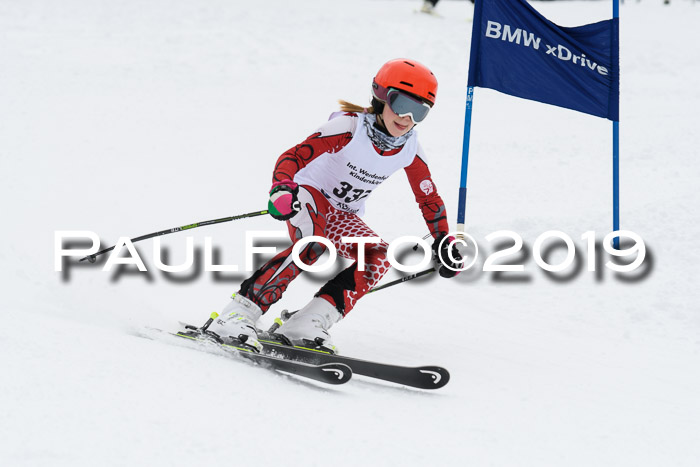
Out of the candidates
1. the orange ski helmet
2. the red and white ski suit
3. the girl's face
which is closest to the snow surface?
the red and white ski suit

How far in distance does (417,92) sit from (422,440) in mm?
1904

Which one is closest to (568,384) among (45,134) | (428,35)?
(45,134)

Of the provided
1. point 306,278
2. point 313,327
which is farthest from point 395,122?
point 306,278

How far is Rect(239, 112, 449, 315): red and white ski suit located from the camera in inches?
162

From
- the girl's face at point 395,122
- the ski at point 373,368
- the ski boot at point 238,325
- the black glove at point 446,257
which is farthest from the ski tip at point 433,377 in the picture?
the girl's face at point 395,122

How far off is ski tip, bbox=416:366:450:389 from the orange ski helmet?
143cm

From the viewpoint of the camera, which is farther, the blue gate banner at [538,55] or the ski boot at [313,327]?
the blue gate banner at [538,55]

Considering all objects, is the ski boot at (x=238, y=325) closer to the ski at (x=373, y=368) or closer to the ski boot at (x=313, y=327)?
the ski at (x=373, y=368)

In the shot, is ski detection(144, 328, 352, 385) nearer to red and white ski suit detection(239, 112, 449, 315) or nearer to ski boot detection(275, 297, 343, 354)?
ski boot detection(275, 297, 343, 354)

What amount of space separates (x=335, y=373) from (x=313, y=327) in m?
0.71

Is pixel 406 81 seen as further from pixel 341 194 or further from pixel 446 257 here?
pixel 446 257

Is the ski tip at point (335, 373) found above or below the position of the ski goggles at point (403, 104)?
below

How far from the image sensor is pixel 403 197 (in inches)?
332

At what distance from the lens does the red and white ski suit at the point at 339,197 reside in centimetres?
412
